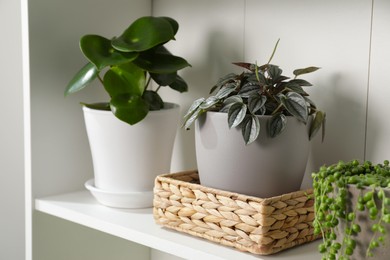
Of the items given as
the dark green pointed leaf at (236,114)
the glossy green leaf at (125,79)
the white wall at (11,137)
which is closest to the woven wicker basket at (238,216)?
the dark green pointed leaf at (236,114)

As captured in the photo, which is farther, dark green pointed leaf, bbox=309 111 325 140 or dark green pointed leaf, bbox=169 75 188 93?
dark green pointed leaf, bbox=169 75 188 93

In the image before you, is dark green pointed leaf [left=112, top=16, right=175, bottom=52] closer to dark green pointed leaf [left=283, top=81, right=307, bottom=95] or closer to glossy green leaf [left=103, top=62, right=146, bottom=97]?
glossy green leaf [left=103, top=62, right=146, bottom=97]

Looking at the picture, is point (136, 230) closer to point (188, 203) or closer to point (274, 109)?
point (188, 203)

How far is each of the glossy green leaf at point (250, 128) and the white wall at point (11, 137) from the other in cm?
99

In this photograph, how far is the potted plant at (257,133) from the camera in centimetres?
92

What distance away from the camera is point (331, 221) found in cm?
77

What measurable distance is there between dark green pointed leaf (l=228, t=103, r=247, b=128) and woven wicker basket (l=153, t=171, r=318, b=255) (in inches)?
4.5

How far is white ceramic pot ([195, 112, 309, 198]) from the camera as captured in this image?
3.06 feet

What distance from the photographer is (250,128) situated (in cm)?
91

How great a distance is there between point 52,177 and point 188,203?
1.46 ft

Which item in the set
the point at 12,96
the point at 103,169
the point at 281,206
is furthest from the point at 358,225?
the point at 12,96

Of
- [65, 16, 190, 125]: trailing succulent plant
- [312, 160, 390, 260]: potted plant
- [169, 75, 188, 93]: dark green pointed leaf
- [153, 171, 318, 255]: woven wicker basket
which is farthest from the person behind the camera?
[169, 75, 188, 93]: dark green pointed leaf

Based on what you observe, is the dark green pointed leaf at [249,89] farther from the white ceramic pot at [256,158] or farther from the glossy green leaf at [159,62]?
the glossy green leaf at [159,62]

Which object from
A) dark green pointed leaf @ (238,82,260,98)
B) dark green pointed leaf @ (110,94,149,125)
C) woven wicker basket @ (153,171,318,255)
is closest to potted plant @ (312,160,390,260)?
woven wicker basket @ (153,171,318,255)
